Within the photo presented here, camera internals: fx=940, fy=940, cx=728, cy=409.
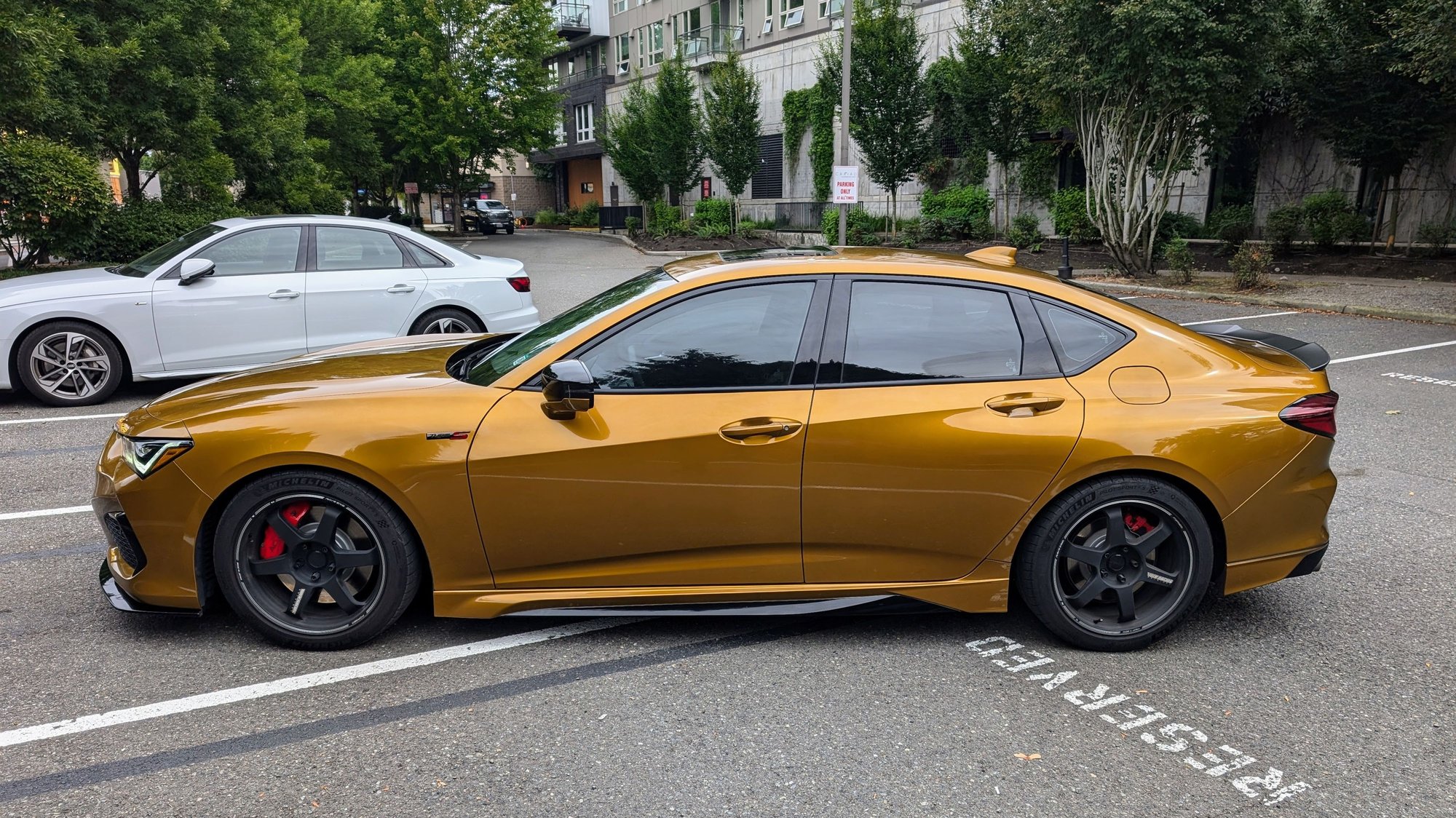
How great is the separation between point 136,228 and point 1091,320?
53.0 feet

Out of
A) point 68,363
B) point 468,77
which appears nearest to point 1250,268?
point 68,363

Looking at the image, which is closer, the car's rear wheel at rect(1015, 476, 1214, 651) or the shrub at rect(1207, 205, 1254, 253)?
the car's rear wheel at rect(1015, 476, 1214, 651)

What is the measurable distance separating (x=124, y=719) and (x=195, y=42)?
49.5 feet

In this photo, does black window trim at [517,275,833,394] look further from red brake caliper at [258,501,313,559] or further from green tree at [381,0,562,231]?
green tree at [381,0,562,231]

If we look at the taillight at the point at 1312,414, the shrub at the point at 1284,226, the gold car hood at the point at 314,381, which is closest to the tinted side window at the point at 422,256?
the gold car hood at the point at 314,381

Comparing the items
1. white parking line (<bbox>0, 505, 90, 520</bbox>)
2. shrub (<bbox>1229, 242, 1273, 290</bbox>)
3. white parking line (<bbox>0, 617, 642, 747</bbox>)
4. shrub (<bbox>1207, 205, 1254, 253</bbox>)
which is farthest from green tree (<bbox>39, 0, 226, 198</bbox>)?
shrub (<bbox>1207, 205, 1254, 253</bbox>)

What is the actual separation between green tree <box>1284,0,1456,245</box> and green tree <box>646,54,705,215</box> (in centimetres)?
2185

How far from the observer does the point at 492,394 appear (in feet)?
11.7

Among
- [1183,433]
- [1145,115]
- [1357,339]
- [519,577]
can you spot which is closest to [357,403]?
[519,577]

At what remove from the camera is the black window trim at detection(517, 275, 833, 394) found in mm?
3564

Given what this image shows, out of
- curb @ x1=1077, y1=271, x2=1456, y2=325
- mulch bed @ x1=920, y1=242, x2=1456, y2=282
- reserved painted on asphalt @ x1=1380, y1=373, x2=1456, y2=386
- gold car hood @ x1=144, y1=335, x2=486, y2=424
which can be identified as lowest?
reserved painted on asphalt @ x1=1380, y1=373, x2=1456, y2=386

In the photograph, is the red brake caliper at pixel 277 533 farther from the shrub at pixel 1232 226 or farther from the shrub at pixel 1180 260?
the shrub at pixel 1232 226

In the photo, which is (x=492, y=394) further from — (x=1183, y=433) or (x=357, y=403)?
(x=1183, y=433)

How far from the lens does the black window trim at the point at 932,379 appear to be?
3.59m
